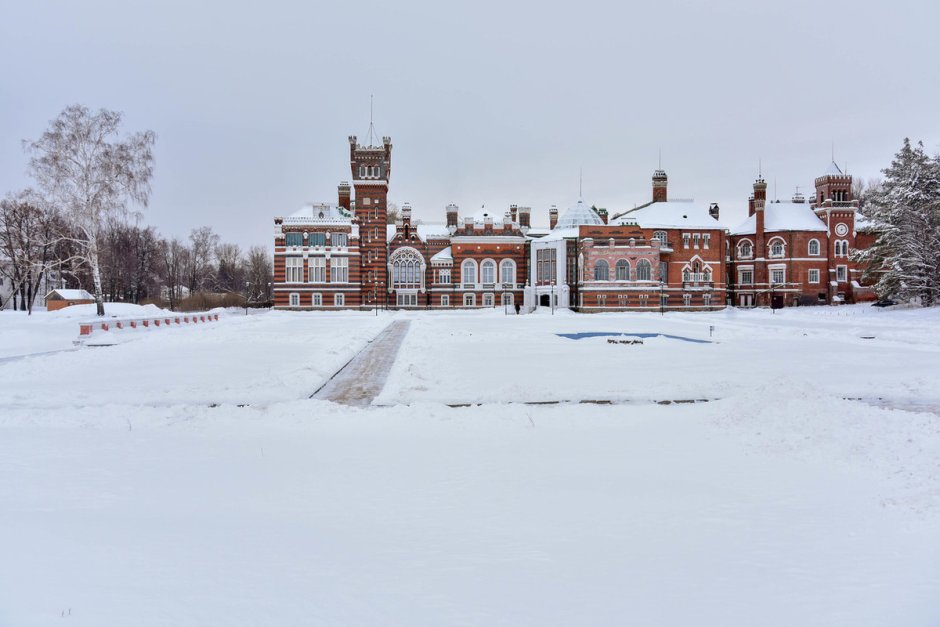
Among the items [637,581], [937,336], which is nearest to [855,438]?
[637,581]

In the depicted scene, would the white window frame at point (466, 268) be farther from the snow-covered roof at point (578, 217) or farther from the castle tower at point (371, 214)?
the snow-covered roof at point (578, 217)

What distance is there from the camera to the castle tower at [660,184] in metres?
72.9

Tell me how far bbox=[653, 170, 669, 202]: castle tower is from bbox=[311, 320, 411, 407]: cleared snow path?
57.0 meters

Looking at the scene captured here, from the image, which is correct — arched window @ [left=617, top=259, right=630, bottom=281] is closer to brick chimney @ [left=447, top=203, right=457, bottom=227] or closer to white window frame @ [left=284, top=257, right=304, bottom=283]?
brick chimney @ [left=447, top=203, right=457, bottom=227]

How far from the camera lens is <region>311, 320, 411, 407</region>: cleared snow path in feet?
43.5

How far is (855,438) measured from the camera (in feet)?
28.3

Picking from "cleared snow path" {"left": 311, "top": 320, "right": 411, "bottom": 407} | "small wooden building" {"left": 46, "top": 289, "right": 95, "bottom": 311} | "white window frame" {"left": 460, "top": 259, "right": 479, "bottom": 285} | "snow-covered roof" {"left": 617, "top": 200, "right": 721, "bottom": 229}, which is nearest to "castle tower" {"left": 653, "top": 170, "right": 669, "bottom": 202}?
"snow-covered roof" {"left": 617, "top": 200, "right": 721, "bottom": 229}

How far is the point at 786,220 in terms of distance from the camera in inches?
2781

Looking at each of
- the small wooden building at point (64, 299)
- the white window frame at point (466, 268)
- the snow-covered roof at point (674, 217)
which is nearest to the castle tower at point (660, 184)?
the snow-covered roof at point (674, 217)

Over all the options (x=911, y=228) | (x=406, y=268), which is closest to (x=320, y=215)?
(x=406, y=268)

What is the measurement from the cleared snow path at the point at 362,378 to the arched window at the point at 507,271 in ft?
148

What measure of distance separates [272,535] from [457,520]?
1.74m

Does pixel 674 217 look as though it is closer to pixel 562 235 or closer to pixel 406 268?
pixel 562 235

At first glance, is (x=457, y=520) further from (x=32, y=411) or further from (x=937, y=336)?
(x=937, y=336)
